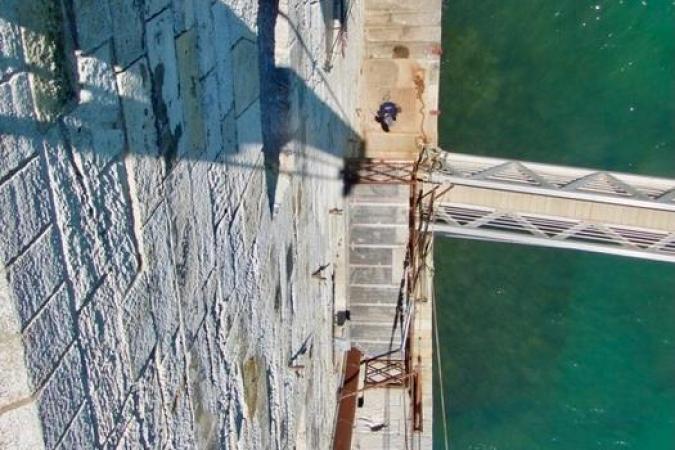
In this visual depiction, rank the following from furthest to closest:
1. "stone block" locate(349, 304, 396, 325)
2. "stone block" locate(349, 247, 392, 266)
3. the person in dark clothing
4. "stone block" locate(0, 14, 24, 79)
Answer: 1. the person in dark clothing
2. "stone block" locate(349, 304, 396, 325)
3. "stone block" locate(349, 247, 392, 266)
4. "stone block" locate(0, 14, 24, 79)

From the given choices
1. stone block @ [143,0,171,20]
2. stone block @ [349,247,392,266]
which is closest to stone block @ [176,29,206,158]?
stone block @ [143,0,171,20]

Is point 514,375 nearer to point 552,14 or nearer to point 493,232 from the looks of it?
point 493,232

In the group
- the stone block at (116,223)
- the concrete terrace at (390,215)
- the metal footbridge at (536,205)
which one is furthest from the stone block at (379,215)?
the stone block at (116,223)

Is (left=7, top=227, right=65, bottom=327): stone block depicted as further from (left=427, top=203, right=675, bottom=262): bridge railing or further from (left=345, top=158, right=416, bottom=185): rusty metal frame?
(left=427, top=203, right=675, bottom=262): bridge railing

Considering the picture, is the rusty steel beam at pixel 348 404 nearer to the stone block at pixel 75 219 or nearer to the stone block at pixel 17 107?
the stone block at pixel 75 219

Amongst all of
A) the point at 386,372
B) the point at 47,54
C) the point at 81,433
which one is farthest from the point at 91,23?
the point at 386,372
